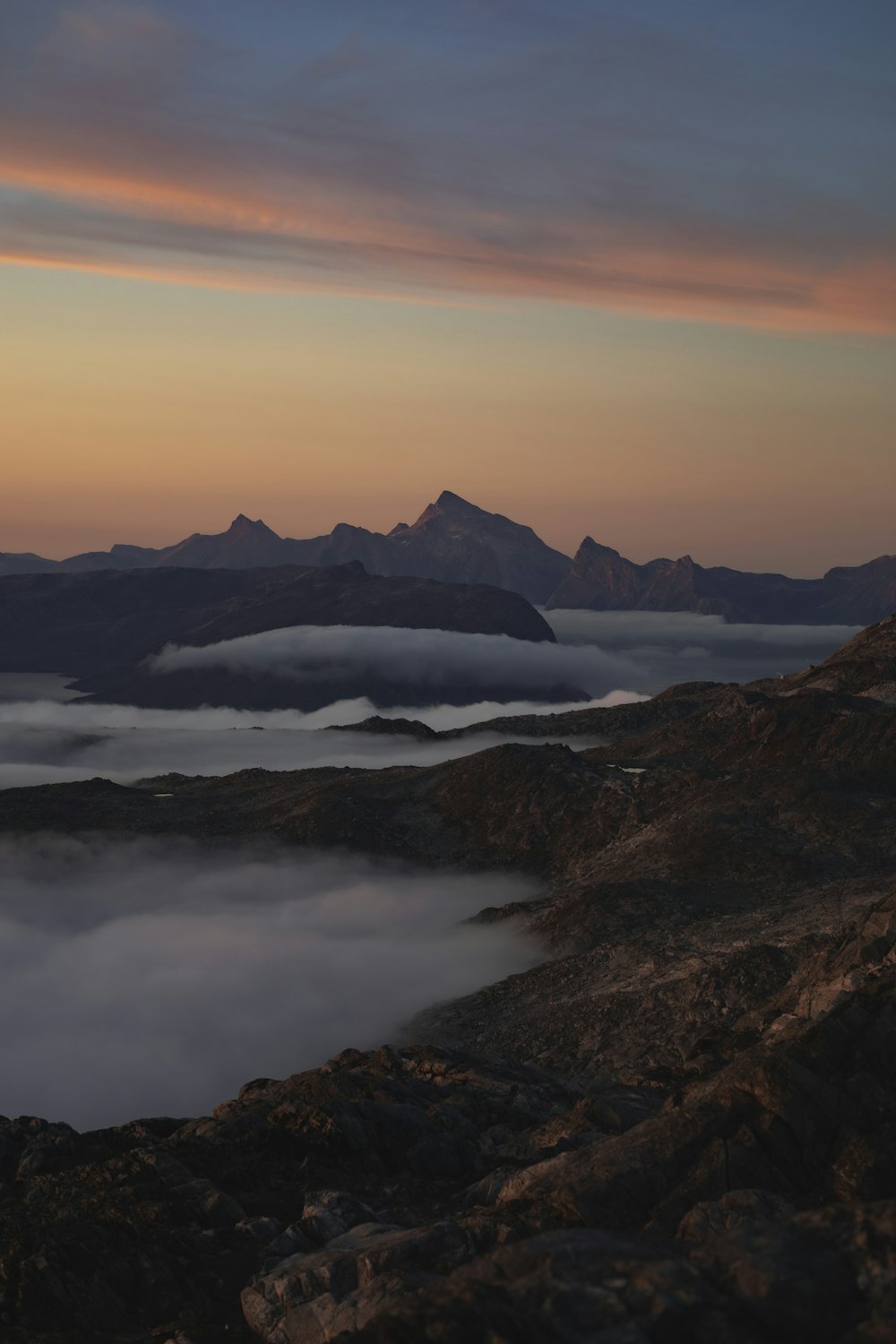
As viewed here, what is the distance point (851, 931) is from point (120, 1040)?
3332 inches

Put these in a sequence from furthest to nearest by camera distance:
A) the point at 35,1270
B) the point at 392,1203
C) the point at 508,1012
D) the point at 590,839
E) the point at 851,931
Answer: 1. the point at 590,839
2. the point at 508,1012
3. the point at 851,931
4. the point at 392,1203
5. the point at 35,1270

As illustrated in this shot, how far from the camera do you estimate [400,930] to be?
135250 millimetres

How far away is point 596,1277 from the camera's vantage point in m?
22.3

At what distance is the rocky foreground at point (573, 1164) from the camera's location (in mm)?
22016

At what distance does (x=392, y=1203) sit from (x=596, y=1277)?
80.5ft

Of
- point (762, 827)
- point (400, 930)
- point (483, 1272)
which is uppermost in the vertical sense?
point (483, 1272)

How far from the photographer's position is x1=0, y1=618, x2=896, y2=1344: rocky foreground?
22016mm

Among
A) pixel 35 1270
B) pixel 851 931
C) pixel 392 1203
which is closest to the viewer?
pixel 35 1270

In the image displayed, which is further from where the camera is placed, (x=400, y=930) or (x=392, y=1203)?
(x=400, y=930)

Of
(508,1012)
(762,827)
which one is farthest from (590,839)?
(508,1012)

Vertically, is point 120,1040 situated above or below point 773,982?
below

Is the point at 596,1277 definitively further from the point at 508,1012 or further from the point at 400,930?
the point at 400,930

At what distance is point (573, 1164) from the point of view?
119ft

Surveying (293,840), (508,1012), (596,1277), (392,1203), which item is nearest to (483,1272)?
(596,1277)
